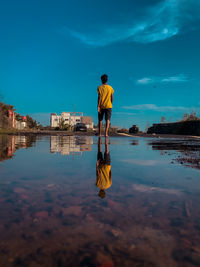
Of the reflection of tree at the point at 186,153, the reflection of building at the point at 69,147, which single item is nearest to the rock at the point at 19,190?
A: the reflection of tree at the point at 186,153

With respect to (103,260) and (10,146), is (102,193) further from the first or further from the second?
(10,146)

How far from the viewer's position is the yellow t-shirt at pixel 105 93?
23.2ft

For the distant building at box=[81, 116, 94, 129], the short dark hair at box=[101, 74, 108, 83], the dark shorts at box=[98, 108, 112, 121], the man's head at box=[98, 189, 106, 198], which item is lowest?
the man's head at box=[98, 189, 106, 198]

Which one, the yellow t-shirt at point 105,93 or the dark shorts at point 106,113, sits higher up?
the yellow t-shirt at point 105,93

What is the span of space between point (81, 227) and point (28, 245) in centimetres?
22

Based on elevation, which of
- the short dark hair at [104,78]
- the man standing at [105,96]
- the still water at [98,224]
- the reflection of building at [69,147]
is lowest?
the still water at [98,224]

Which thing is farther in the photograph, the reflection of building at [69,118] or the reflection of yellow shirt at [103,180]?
the reflection of building at [69,118]

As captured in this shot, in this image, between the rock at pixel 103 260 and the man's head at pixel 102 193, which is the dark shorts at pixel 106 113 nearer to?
the man's head at pixel 102 193

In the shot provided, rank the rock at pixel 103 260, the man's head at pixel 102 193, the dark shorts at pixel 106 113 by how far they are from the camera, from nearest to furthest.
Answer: the rock at pixel 103 260
the man's head at pixel 102 193
the dark shorts at pixel 106 113

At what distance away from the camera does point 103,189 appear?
4.50 feet

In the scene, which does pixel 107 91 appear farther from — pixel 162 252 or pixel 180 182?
pixel 162 252

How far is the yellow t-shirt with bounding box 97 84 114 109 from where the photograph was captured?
23.2 feet

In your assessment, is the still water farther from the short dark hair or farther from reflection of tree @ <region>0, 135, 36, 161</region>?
the short dark hair

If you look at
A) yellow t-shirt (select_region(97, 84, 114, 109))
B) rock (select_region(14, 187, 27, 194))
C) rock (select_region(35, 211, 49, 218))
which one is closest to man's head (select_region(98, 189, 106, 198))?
rock (select_region(35, 211, 49, 218))
